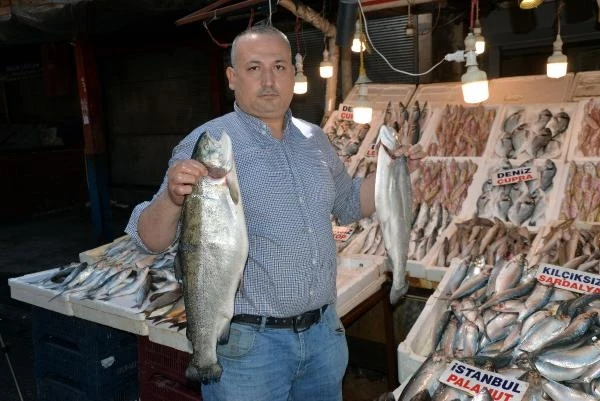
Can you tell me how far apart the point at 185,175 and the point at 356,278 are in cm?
239

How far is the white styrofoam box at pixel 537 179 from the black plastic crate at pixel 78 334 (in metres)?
3.31

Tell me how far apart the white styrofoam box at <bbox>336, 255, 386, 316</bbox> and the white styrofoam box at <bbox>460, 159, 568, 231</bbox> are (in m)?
1.14

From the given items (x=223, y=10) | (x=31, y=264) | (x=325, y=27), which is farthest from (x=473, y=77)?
(x=31, y=264)

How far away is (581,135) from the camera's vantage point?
531 cm

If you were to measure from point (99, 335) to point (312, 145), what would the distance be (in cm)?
240

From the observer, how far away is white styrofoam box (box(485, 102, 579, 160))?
17.4 ft

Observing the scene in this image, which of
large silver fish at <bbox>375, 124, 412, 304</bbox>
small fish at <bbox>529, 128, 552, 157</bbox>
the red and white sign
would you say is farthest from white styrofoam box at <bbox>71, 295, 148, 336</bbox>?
small fish at <bbox>529, 128, 552, 157</bbox>

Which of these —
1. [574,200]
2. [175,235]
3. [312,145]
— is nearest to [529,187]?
[574,200]

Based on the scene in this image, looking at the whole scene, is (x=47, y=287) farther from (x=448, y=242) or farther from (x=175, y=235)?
(x=448, y=242)

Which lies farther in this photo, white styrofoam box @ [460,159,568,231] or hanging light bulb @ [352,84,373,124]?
white styrofoam box @ [460,159,568,231]

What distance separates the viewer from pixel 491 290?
12.1ft

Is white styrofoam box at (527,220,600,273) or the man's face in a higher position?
the man's face

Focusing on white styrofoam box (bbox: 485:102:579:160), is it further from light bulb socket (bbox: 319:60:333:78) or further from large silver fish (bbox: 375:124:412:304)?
large silver fish (bbox: 375:124:412:304)

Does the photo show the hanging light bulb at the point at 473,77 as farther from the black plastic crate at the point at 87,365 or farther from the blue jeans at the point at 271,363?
the black plastic crate at the point at 87,365
